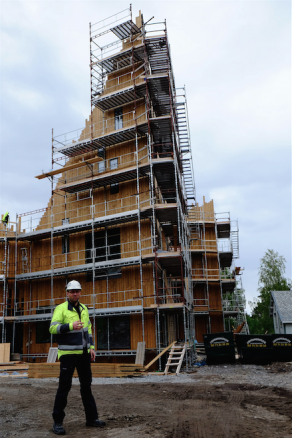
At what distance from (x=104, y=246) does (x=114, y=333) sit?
15.3ft

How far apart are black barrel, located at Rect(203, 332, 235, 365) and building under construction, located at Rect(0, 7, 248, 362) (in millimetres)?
2208

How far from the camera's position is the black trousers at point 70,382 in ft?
18.0

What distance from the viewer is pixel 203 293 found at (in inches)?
1220

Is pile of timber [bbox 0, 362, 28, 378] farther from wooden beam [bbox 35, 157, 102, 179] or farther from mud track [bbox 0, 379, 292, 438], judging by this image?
wooden beam [bbox 35, 157, 102, 179]

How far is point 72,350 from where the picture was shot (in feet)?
18.7

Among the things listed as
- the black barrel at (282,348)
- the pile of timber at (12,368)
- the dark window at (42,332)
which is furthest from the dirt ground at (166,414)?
the dark window at (42,332)

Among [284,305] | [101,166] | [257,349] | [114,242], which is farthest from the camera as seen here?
[284,305]

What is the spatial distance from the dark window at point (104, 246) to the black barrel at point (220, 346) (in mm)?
6740

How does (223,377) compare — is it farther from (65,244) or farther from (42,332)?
(65,244)

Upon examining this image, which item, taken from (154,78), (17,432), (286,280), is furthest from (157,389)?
(286,280)

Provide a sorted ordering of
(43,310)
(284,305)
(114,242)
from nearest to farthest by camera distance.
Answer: (114,242), (43,310), (284,305)

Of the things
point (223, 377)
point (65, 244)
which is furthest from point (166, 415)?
point (65, 244)

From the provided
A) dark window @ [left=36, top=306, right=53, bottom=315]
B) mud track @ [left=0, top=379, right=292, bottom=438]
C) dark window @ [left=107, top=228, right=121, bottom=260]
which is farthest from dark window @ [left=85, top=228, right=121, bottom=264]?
mud track @ [left=0, top=379, right=292, bottom=438]

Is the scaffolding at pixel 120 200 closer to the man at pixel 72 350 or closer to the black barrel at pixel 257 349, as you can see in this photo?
the black barrel at pixel 257 349
